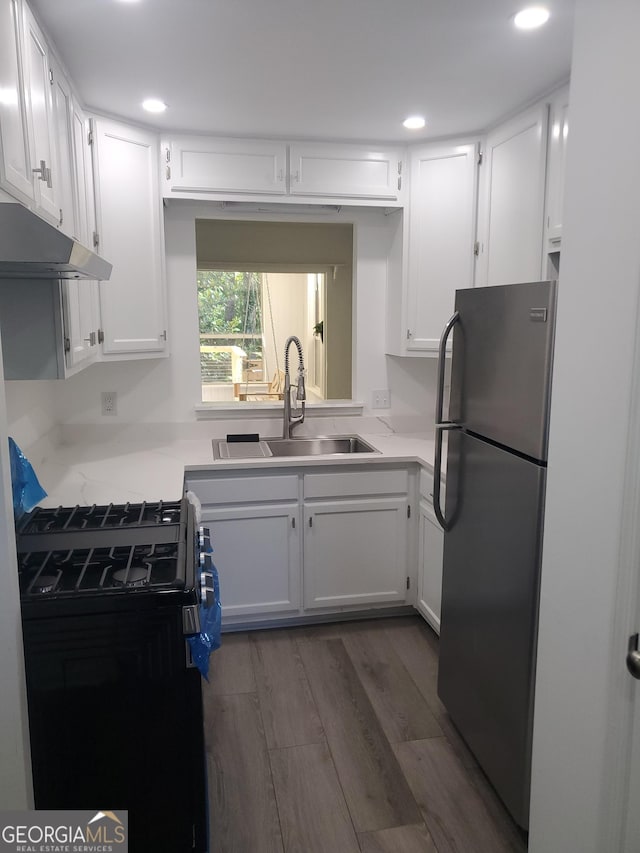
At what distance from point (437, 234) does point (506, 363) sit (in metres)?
1.52

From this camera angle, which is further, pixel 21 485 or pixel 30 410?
pixel 30 410

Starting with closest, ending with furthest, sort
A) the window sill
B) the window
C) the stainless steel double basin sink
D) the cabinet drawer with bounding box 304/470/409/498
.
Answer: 1. the cabinet drawer with bounding box 304/470/409/498
2. the stainless steel double basin sink
3. the window sill
4. the window

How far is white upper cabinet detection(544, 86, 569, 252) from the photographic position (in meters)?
2.37

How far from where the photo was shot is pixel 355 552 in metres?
3.10

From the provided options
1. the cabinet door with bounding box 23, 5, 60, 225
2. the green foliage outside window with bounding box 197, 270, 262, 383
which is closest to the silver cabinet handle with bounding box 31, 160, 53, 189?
the cabinet door with bounding box 23, 5, 60, 225

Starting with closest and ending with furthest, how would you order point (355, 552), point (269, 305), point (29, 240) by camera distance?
point (29, 240) → point (355, 552) → point (269, 305)

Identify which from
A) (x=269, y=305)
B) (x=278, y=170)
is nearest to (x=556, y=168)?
(x=278, y=170)

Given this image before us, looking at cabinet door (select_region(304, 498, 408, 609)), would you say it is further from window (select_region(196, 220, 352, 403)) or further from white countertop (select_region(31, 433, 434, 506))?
window (select_region(196, 220, 352, 403))

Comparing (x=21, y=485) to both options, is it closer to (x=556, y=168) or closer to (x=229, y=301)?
(x=556, y=168)

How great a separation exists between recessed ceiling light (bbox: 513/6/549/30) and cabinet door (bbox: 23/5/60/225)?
140 centimetres

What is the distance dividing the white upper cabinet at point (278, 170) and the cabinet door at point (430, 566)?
161cm

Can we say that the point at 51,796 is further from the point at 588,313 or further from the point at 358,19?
the point at 358,19

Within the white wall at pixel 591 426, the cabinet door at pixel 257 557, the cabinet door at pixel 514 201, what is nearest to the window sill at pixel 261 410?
the cabinet door at pixel 257 557

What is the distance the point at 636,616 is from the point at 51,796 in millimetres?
1444
